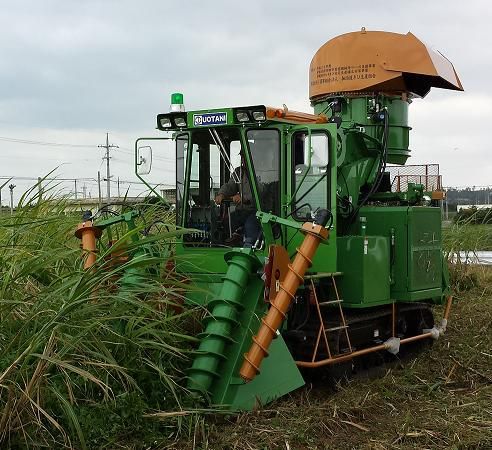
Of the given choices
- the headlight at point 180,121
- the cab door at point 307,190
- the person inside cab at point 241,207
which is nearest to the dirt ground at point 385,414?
the cab door at point 307,190

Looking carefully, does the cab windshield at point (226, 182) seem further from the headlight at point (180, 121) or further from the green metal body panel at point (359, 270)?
the green metal body panel at point (359, 270)

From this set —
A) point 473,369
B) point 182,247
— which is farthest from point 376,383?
point 182,247

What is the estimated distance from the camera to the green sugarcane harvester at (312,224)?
5.62 meters

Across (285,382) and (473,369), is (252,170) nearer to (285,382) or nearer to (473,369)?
(285,382)

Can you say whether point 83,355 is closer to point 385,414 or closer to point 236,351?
point 236,351

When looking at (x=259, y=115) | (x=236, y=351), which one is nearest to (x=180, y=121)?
(x=259, y=115)

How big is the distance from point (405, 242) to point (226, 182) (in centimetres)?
210

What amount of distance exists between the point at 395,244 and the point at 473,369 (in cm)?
151

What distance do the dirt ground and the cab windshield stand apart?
155 centimetres

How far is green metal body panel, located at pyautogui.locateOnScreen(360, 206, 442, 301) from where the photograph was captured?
759 centimetres

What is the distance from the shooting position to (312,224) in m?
5.80

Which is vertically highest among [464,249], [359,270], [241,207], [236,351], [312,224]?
[241,207]

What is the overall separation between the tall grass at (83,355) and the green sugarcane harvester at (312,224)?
40cm

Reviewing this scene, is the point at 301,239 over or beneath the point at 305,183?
beneath
